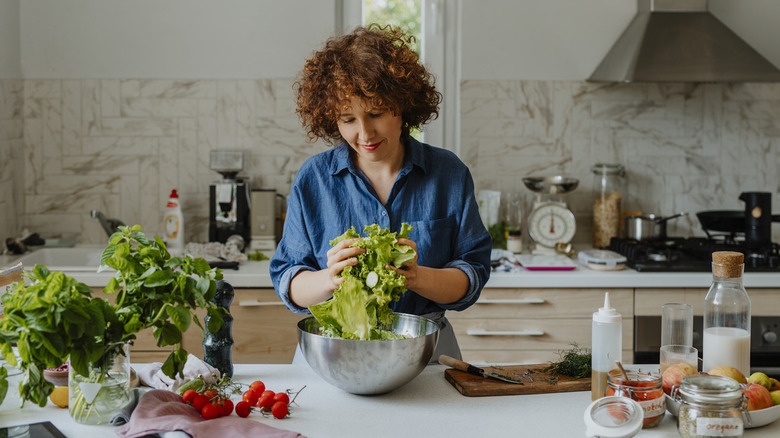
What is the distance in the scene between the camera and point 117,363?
158 cm

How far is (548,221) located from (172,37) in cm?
191

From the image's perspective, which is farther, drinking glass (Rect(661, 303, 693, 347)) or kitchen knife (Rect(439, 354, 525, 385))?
kitchen knife (Rect(439, 354, 525, 385))

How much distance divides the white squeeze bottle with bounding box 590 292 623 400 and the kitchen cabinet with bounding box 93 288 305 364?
1.73 meters

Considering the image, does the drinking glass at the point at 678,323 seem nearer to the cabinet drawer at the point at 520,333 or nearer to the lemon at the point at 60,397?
the lemon at the point at 60,397

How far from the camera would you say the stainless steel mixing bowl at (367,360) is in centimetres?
167

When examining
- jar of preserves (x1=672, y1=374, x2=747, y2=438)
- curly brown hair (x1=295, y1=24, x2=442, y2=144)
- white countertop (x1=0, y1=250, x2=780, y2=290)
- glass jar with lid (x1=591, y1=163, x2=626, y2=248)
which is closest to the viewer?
jar of preserves (x1=672, y1=374, x2=747, y2=438)

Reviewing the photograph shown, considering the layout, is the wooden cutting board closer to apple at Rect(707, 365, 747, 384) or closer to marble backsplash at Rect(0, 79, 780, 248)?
apple at Rect(707, 365, 747, 384)

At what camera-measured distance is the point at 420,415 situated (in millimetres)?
1660

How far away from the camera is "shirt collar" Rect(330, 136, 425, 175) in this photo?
2.22m

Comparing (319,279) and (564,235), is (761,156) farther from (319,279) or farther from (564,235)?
(319,279)

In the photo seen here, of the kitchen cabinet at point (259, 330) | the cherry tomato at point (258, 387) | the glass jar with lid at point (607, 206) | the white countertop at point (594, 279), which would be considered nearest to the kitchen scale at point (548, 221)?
the glass jar with lid at point (607, 206)

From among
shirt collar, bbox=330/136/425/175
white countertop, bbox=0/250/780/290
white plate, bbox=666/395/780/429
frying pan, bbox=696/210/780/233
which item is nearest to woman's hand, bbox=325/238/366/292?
shirt collar, bbox=330/136/425/175

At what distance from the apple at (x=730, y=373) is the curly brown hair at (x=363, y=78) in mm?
949

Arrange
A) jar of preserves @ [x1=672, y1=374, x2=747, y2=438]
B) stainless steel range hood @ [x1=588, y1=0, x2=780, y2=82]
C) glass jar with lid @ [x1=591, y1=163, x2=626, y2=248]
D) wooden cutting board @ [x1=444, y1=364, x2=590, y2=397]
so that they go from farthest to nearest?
glass jar with lid @ [x1=591, y1=163, x2=626, y2=248], stainless steel range hood @ [x1=588, y1=0, x2=780, y2=82], wooden cutting board @ [x1=444, y1=364, x2=590, y2=397], jar of preserves @ [x1=672, y1=374, x2=747, y2=438]
